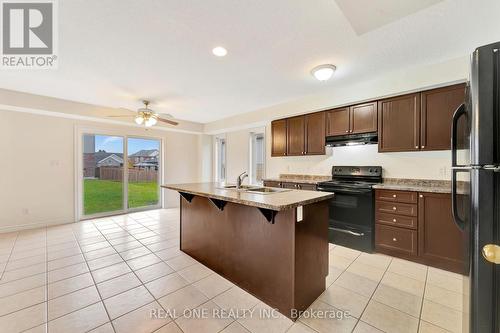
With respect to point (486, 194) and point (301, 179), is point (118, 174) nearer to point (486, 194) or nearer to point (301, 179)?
point (301, 179)

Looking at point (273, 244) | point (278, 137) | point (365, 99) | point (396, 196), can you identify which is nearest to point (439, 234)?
point (396, 196)

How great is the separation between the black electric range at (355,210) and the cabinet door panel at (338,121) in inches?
28.4

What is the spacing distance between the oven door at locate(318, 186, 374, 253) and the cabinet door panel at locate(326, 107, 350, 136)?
→ 3.32 feet

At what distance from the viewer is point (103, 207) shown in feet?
16.7

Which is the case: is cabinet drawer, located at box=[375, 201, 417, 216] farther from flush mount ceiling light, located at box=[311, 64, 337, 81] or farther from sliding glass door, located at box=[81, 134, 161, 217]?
sliding glass door, located at box=[81, 134, 161, 217]

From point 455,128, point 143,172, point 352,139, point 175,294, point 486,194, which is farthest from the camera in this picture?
point 143,172

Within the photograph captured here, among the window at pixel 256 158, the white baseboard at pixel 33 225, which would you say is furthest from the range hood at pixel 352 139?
the white baseboard at pixel 33 225

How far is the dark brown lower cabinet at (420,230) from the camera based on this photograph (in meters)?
2.44

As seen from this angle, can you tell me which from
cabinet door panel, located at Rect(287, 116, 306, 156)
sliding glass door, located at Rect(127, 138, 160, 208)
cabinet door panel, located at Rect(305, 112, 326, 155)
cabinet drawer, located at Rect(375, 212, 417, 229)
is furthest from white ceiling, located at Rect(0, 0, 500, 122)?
sliding glass door, located at Rect(127, 138, 160, 208)

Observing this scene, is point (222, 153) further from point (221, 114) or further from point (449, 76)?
point (449, 76)

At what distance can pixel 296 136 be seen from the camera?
14.0 ft

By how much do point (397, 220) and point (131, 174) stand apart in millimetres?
5772

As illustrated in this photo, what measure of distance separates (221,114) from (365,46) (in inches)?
146

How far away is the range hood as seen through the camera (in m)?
3.25
